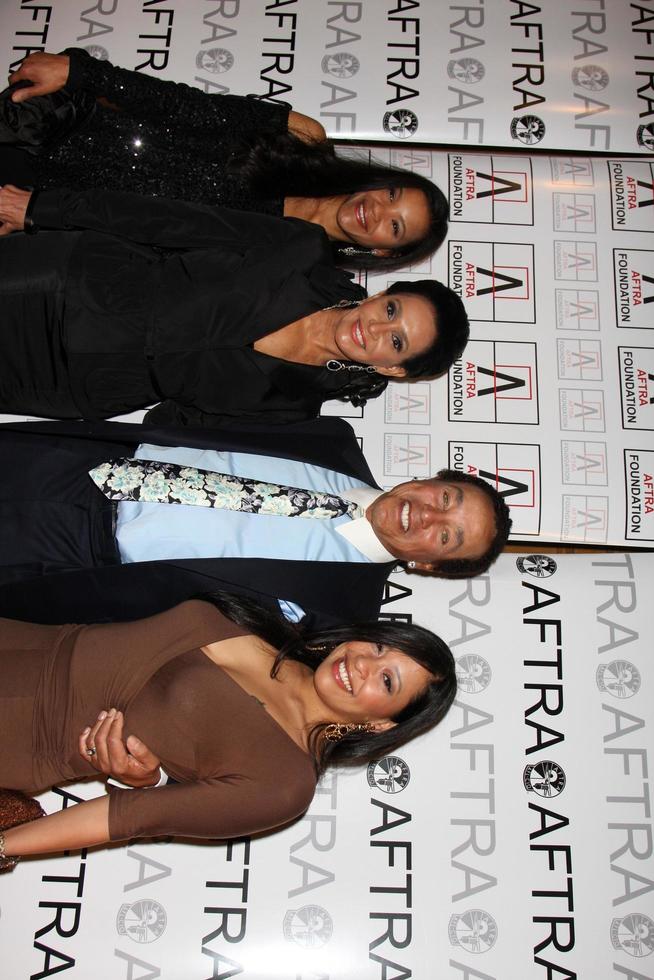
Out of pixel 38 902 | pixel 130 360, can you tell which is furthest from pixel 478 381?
pixel 38 902

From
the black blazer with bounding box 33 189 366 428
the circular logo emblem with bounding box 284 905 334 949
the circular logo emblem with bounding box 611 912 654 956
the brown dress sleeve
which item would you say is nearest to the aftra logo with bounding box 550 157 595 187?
the black blazer with bounding box 33 189 366 428

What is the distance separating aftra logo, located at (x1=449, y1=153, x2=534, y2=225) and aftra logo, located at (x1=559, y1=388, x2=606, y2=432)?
68 centimetres

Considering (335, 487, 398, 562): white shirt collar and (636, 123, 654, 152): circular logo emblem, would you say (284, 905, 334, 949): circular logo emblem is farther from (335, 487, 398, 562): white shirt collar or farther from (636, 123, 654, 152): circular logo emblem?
(636, 123, 654, 152): circular logo emblem

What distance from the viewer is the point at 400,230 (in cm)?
250

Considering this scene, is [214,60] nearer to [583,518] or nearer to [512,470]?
[512,470]

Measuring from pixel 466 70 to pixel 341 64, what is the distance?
1.57ft

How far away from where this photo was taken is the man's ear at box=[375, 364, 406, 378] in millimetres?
2348

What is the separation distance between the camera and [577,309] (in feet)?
9.38

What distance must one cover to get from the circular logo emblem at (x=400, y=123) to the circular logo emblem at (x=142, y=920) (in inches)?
109

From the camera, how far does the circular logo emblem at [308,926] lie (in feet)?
7.72

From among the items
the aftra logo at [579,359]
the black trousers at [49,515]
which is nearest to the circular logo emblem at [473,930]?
the black trousers at [49,515]

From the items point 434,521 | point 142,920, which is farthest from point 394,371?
point 142,920

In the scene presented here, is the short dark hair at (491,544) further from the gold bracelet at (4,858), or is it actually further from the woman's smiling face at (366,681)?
the gold bracelet at (4,858)

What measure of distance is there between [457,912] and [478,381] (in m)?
1.72
